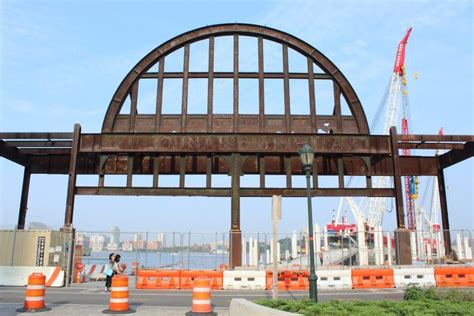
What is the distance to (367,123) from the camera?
85.5 ft

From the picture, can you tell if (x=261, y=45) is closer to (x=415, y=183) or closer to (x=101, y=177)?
(x=101, y=177)

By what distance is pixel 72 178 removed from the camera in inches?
919

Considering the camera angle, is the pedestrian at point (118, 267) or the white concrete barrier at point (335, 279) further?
the white concrete barrier at point (335, 279)

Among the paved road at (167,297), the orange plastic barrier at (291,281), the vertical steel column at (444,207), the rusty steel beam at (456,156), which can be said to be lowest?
the paved road at (167,297)

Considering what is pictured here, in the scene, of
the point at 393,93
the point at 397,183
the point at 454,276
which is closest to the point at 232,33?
the point at 397,183

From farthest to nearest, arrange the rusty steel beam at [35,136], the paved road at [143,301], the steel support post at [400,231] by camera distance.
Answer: the rusty steel beam at [35,136]
the steel support post at [400,231]
the paved road at [143,301]

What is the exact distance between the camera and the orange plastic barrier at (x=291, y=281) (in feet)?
65.5

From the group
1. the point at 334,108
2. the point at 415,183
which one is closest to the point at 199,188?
the point at 334,108

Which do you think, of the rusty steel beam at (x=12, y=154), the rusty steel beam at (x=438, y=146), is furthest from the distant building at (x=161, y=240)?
the rusty steel beam at (x=438, y=146)

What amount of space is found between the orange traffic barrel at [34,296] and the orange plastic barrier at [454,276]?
58.1 feet

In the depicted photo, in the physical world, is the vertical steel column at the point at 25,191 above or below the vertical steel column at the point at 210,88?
below

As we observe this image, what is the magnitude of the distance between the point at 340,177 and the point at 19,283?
18.8 meters

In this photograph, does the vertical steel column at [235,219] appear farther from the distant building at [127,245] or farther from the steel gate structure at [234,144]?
the distant building at [127,245]

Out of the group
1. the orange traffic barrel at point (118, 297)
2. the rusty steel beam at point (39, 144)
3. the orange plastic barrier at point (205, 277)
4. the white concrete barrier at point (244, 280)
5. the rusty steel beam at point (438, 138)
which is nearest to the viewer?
the orange traffic barrel at point (118, 297)
